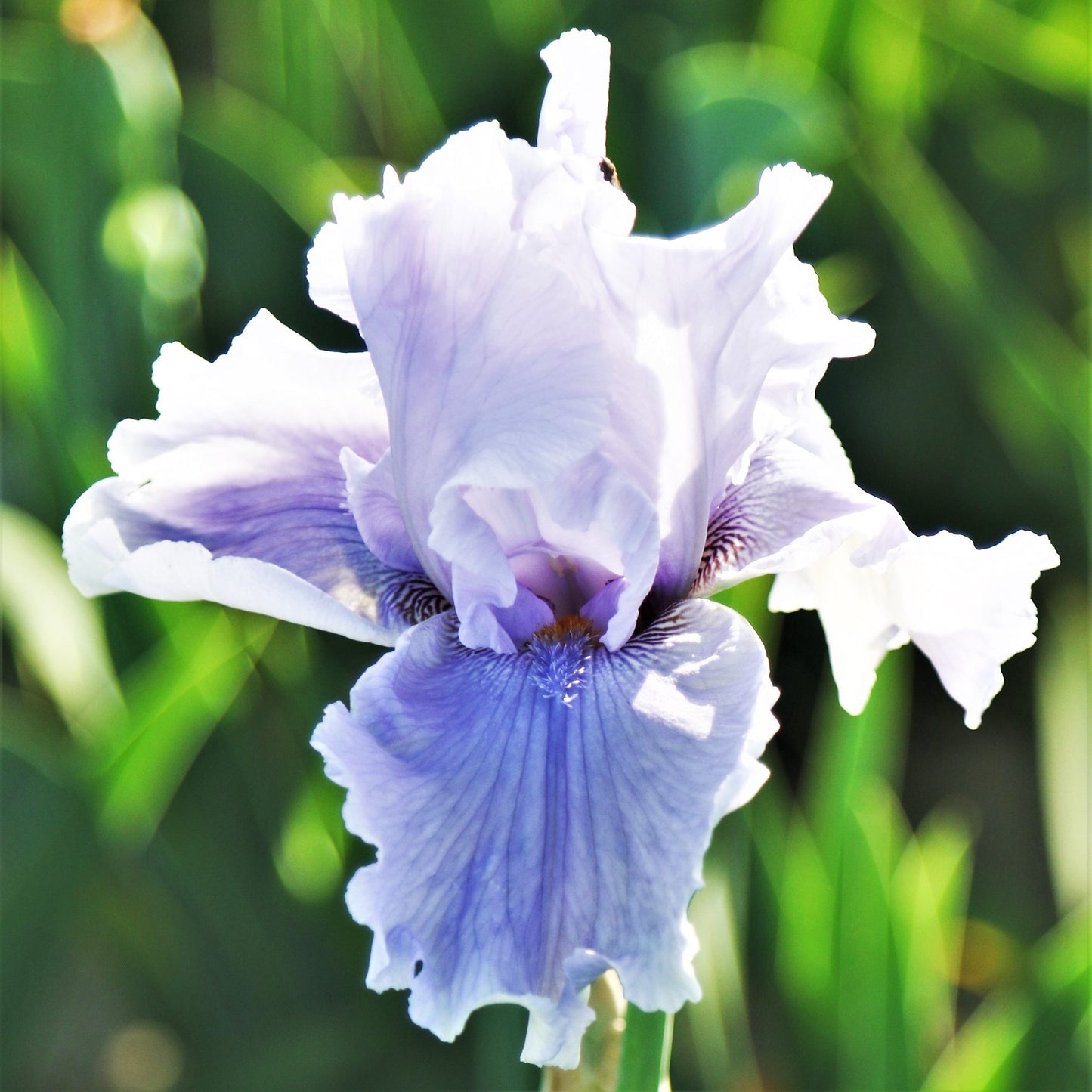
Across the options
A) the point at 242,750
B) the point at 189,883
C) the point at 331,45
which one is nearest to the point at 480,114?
the point at 331,45

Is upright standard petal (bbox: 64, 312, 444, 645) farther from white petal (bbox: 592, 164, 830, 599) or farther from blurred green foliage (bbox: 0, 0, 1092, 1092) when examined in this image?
blurred green foliage (bbox: 0, 0, 1092, 1092)

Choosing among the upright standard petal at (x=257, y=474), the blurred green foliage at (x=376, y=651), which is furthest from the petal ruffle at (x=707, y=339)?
the blurred green foliage at (x=376, y=651)

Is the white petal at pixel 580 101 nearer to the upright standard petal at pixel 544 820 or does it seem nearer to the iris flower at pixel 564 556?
the iris flower at pixel 564 556

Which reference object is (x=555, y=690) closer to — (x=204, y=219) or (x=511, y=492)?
(x=511, y=492)

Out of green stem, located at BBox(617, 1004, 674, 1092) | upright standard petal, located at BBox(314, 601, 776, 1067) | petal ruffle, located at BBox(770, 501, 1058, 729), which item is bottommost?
green stem, located at BBox(617, 1004, 674, 1092)

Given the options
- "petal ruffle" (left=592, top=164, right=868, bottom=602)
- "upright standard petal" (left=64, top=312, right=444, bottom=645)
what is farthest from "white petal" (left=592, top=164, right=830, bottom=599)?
"upright standard petal" (left=64, top=312, right=444, bottom=645)

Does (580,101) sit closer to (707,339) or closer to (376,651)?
(707,339)
